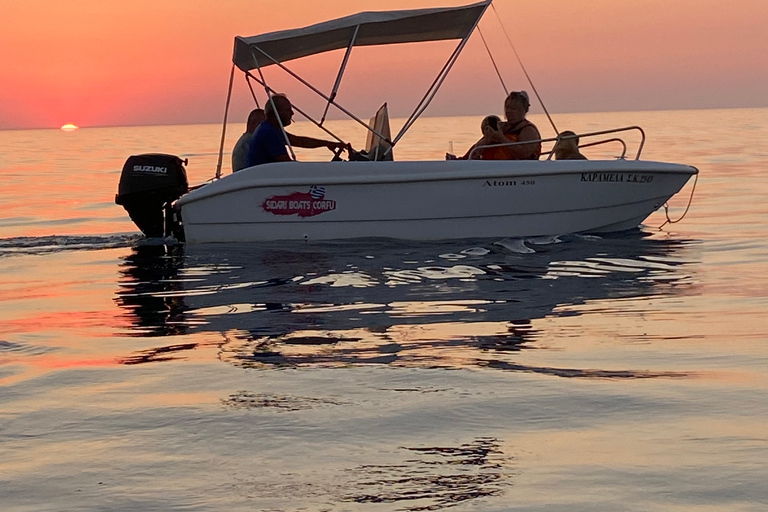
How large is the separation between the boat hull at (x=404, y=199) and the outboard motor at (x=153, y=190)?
649 mm

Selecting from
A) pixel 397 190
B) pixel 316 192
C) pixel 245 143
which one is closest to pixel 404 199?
pixel 397 190

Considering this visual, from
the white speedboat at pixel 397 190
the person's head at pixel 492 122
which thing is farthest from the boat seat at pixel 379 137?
the person's head at pixel 492 122

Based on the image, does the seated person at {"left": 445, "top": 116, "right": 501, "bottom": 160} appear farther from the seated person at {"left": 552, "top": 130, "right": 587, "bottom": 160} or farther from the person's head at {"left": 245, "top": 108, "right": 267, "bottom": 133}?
the person's head at {"left": 245, "top": 108, "right": 267, "bottom": 133}

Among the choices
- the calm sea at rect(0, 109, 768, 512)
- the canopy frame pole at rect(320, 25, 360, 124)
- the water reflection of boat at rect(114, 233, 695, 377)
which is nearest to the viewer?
the calm sea at rect(0, 109, 768, 512)

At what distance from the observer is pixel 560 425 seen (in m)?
4.16

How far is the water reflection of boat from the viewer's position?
5750 mm

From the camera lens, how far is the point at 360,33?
10734mm

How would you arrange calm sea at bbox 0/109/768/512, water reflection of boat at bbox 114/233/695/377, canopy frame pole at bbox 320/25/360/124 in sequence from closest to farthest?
calm sea at bbox 0/109/768/512 → water reflection of boat at bbox 114/233/695/377 → canopy frame pole at bbox 320/25/360/124

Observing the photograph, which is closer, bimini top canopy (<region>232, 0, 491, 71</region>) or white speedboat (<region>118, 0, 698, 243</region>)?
white speedboat (<region>118, 0, 698, 243</region>)

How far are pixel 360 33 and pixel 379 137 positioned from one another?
1208 millimetres

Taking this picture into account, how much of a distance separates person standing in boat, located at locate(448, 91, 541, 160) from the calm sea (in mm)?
1265

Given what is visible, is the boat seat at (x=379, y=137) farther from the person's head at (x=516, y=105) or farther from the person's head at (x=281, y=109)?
the person's head at (x=516, y=105)

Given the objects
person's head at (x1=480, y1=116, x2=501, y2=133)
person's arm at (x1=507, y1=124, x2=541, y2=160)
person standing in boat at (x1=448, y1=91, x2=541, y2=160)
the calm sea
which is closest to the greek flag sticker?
the calm sea

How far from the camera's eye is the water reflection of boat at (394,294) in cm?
575
